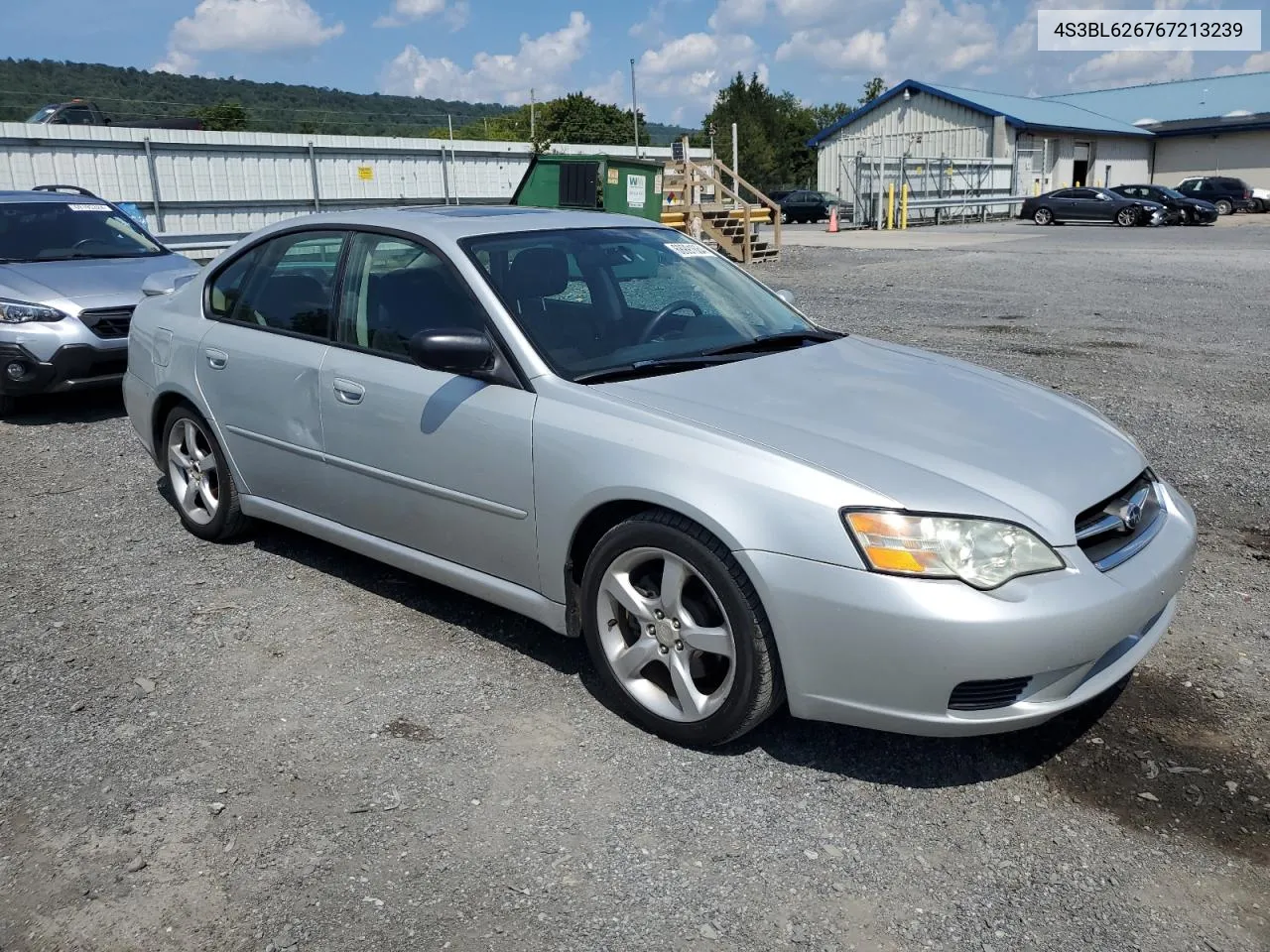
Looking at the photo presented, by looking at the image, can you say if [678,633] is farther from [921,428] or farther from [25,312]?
[25,312]

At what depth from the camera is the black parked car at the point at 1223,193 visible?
4097cm

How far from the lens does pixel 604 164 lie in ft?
61.2

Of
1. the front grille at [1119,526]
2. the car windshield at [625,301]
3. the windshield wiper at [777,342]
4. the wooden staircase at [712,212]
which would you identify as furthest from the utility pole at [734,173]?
the front grille at [1119,526]

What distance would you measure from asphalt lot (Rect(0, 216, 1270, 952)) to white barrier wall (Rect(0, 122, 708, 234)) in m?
16.6

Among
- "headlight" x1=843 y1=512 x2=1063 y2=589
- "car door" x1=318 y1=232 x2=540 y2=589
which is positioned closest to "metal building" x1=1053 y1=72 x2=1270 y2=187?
"car door" x1=318 y1=232 x2=540 y2=589

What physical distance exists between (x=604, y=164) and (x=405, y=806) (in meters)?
16.8

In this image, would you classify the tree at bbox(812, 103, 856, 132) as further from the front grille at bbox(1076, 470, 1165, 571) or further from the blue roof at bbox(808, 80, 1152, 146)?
the front grille at bbox(1076, 470, 1165, 571)

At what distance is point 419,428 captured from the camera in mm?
3828

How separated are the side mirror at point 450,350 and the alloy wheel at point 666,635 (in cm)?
85

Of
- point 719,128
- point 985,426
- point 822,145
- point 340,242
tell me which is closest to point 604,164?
point 340,242

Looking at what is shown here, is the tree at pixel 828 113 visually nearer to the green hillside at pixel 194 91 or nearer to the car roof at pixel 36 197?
the green hillside at pixel 194 91

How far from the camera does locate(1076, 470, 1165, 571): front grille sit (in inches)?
119

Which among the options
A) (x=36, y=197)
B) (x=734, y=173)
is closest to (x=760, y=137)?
(x=734, y=173)

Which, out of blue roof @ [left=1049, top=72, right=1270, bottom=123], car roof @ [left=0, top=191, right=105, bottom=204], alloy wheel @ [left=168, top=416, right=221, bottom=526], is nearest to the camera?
alloy wheel @ [left=168, top=416, right=221, bottom=526]
